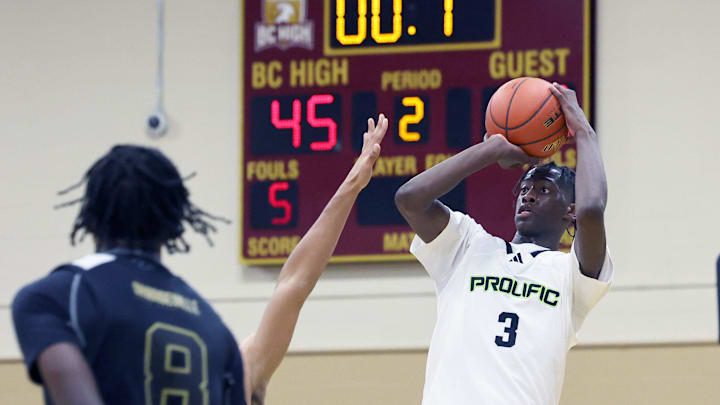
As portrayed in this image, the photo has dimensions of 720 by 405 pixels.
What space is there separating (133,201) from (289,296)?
0.59 meters

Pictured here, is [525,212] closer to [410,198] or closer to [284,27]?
[410,198]

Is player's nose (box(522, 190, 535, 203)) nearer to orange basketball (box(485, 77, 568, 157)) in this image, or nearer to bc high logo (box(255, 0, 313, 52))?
orange basketball (box(485, 77, 568, 157))

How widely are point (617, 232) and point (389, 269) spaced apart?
1.25 m

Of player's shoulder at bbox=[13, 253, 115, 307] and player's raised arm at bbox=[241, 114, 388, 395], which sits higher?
player's shoulder at bbox=[13, 253, 115, 307]

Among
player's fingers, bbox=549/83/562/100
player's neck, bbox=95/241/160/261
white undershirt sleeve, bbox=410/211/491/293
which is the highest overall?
player's fingers, bbox=549/83/562/100

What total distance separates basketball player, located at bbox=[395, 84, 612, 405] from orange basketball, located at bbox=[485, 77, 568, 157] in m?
0.04

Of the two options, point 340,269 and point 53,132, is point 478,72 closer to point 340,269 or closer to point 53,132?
point 340,269

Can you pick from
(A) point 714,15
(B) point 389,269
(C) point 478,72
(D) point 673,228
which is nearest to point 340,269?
(B) point 389,269

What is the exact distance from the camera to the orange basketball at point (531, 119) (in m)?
4.12

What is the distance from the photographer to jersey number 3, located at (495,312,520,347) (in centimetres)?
386

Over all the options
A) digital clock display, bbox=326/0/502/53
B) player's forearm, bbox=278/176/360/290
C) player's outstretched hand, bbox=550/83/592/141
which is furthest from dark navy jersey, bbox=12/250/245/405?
digital clock display, bbox=326/0/502/53

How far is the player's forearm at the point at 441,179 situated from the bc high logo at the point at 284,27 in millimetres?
3327

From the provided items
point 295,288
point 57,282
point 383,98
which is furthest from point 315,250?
point 383,98

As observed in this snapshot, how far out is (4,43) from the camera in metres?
7.95
